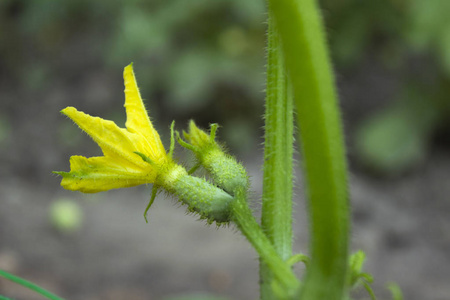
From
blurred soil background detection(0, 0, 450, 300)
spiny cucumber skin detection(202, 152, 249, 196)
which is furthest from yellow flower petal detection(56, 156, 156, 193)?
blurred soil background detection(0, 0, 450, 300)

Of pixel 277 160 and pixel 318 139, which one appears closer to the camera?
pixel 318 139

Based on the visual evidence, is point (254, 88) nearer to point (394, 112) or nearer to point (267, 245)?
point (394, 112)

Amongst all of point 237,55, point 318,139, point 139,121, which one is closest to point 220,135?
point 237,55

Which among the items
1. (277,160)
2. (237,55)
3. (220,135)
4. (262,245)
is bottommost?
(262,245)

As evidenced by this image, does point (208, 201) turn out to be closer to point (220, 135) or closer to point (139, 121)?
point (139, 121)

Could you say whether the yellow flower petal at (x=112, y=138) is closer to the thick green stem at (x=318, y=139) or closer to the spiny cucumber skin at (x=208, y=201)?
the spiny cucumber skin at (x=208, y=201)

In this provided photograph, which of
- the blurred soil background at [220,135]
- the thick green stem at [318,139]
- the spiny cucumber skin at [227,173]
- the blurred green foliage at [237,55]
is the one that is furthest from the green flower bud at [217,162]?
the blurred green foliage at [237,55]
